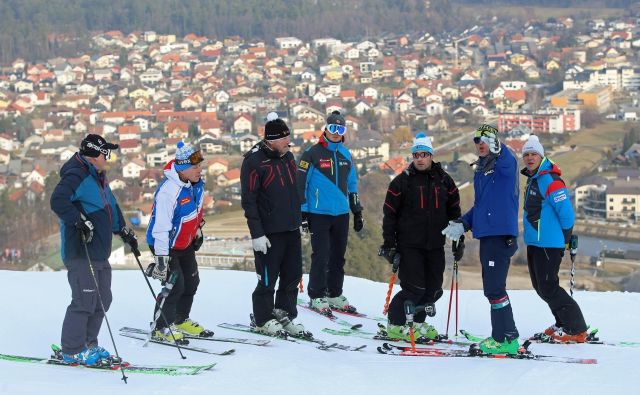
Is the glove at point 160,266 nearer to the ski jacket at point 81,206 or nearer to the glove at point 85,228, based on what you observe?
the ski jacket at point 81,206

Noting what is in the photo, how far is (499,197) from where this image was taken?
15.7 feet

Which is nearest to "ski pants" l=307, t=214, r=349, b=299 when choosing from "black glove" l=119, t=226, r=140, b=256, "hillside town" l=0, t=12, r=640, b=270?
"black glove" l=119, t=226, r=140, b=256

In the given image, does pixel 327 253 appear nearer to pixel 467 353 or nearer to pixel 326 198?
pixel 326 198

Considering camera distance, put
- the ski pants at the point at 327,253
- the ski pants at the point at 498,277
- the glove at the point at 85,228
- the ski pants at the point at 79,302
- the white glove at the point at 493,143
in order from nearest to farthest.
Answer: the glove at the point at 85,228, the ski pants at the point at 79,302, the white glove at the point at 493,143, the ski pants at the point at 498,277, the ski pants at the point at 327,253

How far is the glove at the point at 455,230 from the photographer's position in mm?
4949

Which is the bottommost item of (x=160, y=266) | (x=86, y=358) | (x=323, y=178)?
(x=86, y=358)

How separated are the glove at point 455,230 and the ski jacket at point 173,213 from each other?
1211 mm

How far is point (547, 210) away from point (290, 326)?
1.42 metres

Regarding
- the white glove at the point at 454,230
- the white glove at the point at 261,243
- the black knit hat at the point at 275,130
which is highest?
the black knit hat at the point at 275,130

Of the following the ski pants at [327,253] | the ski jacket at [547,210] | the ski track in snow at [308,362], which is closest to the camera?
the ski track in snow at [308,362]

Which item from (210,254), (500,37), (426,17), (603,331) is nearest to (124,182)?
(210,254)

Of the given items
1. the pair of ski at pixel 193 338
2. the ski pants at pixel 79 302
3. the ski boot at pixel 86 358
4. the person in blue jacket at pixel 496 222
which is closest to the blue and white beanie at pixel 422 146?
the person in blue jacket at pixel 496 222

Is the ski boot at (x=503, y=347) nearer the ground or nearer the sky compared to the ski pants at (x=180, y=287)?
nearer the ground

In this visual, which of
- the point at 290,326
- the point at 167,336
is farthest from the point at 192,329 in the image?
the point at 290,326
